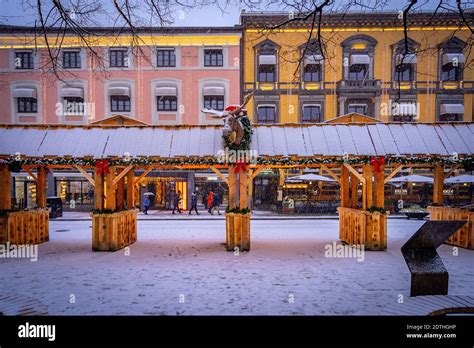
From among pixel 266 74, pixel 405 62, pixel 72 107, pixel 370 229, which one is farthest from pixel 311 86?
pixel 72 107

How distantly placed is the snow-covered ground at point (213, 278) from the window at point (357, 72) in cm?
1528

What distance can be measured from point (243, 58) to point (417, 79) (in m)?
13.4

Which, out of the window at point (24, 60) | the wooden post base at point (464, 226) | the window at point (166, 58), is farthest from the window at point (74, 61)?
the wooden post base at point (464, 226)

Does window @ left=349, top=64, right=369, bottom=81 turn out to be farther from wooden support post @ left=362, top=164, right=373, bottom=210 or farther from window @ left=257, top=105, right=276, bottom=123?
wooden support post @ left=362, top=164, right=373, bottom=210

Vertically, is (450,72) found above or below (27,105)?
above

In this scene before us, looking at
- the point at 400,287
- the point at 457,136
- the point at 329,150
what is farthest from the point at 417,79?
the point at 400,287

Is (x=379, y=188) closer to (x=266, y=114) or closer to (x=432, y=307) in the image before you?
(x=432, y=307)

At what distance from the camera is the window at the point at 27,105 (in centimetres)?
2209

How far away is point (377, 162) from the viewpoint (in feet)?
30.9

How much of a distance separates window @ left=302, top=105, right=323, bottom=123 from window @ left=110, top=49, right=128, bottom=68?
14.1m

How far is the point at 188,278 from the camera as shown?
7.01 m

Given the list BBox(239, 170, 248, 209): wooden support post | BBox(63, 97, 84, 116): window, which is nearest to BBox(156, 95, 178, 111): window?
BBox(63, 97, 84, 116): window

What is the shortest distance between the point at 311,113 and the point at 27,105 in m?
21.7
